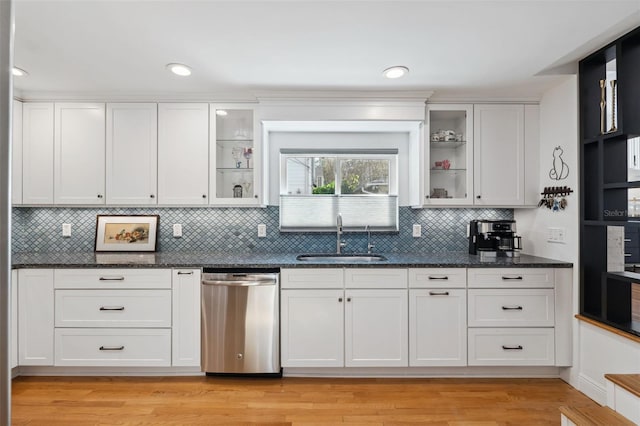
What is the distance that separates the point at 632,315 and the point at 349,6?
269 centimetres

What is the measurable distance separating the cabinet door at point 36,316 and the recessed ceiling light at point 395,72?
286cm

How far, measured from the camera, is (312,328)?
8.58 ft

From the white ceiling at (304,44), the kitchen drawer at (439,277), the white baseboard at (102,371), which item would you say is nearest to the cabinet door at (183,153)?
the white ceiling at (304,44)

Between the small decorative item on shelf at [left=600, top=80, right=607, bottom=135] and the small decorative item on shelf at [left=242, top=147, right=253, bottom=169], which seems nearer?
the small decorative item on shelf at [left=600, top=80, right=607, bottom=135]

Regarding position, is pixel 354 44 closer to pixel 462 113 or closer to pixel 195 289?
pixel 462 113

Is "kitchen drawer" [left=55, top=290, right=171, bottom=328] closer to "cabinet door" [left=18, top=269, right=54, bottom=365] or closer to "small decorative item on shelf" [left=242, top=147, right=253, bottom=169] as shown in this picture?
"cabinet door" [left=18, top=269, right=54, bottom=365]

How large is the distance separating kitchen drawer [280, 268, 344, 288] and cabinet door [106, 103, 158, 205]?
4.38ft

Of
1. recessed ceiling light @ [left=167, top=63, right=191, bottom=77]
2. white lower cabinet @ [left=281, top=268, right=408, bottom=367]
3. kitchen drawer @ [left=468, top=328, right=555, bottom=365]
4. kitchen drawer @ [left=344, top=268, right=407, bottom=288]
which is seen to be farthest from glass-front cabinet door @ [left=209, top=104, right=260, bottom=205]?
kitchen drawer @ [left=468, top=328, right=555, bottom=365]

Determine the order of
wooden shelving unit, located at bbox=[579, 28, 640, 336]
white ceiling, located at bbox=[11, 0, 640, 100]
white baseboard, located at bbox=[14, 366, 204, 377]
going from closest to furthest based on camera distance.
A: white ceiling, located at bbox=[11, 0, 640, 100] < wooden shelving unit, located at bbox=[579, 28, 640, 336] < white baseboard, located at bbox=[14, 366, 204, 377]

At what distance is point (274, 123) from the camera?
9.81 ft

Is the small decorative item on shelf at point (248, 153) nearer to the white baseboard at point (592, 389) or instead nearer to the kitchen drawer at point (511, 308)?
the kitchen drawer at point (511, 308)

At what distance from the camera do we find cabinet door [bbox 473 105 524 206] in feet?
9.71

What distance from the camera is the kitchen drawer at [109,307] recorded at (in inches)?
103

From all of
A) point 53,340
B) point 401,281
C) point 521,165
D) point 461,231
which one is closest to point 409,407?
point 401,281
